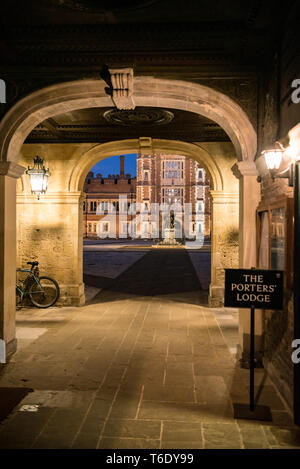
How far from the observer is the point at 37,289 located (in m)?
8.15

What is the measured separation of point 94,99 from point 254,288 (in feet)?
11.5

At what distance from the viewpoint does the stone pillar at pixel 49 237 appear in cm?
839

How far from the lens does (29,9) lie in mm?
4000

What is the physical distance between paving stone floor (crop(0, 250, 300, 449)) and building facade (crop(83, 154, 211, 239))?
40015 mm

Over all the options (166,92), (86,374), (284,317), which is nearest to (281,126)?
(166,92)

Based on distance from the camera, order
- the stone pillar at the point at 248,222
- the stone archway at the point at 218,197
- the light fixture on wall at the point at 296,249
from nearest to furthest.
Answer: the light fixture on wall at the point at 296,249 < the stone pillar at the point at 248,222 < the stone archway at the point at 218,197

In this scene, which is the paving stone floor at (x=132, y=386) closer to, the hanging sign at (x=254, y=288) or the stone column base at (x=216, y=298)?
the stone column base at (x=216, y=298)

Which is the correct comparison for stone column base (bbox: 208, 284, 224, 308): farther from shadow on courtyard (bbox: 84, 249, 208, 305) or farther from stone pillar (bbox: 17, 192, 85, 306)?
stone pillar (bbox: 17, 192, 85, 306)

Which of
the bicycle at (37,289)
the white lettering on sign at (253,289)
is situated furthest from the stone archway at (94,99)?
the bicycle at (37,289)

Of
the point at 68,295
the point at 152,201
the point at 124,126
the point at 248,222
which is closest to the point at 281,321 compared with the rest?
the point at 248,222

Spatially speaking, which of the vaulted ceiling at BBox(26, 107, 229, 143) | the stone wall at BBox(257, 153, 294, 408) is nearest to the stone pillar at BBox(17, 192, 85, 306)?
the vaulted ceiling at BBox(26, 107, 229, 143)

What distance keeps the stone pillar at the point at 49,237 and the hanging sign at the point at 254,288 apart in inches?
219

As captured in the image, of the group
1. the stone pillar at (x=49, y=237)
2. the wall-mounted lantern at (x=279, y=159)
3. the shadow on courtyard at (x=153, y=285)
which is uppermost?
the wall-mounted lantern at (x=279, y=159)
